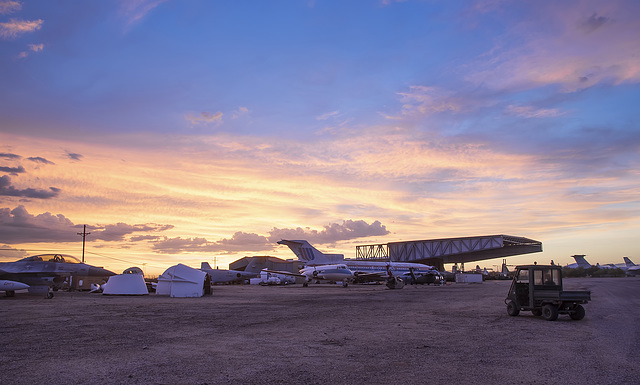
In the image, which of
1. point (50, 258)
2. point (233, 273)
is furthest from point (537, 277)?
point (233, 273)

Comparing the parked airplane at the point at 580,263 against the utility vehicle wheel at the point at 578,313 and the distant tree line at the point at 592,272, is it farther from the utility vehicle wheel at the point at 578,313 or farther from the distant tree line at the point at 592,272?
the utility vehicle wheel at the point at 578,313

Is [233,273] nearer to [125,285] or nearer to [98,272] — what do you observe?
[98,272]

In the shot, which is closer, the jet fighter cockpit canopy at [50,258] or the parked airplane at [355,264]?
the jet fighter cockpit canopy at [50,258]

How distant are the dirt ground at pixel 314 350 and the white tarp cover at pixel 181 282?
619 inches

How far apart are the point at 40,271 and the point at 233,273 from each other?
37.9m

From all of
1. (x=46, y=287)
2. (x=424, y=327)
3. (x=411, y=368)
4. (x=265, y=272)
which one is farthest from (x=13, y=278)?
(x=265, y=272)

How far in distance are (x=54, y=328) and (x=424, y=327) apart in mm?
12495

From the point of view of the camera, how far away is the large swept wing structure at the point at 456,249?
101338 mm

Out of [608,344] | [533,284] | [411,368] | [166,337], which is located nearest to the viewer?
[411,368]

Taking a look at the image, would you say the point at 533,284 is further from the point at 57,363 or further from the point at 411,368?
the point at 57,363

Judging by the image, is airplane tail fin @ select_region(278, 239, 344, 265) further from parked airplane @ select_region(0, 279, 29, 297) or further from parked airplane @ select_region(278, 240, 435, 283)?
parked airplane @ select_region(0, 279, 29, 297)

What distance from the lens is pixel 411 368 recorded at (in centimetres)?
871

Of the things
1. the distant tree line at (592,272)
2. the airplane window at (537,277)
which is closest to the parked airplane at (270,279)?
the airplane window at (537,277)

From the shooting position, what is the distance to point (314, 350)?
10688 mm
